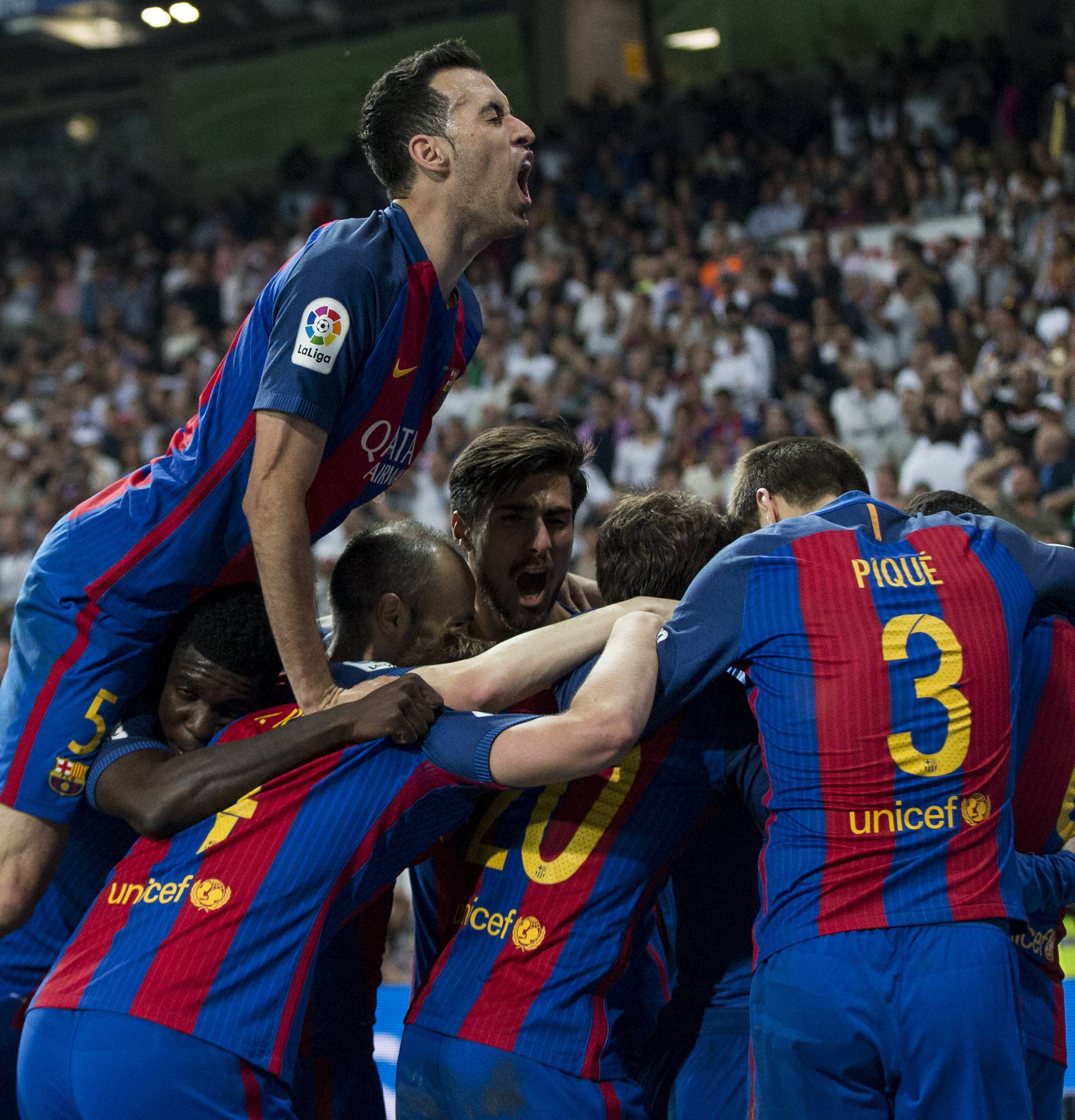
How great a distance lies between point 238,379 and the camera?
2.98m

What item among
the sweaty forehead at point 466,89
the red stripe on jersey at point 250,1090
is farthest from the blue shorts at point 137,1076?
the sweaty forehead at point 466,89

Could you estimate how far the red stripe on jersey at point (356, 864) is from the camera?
2510mm

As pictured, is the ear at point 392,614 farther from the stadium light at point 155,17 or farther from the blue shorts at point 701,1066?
the stadium light at point 155,17

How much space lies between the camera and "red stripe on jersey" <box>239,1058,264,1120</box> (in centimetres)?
248

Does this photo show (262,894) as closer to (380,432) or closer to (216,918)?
(216,918)

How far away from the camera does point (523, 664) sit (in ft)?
8.99

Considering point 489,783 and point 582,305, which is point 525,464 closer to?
point 489,783

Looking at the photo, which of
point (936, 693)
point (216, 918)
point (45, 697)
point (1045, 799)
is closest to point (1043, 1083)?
point (1045, 799)

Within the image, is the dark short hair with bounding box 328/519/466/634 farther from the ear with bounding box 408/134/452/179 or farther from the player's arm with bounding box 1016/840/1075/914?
the player's arm with bounding box 1016/840/1075/914

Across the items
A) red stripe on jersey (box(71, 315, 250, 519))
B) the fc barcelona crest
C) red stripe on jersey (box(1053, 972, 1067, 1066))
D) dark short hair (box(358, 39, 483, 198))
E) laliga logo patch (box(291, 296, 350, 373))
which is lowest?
red stripe on jersey (box(1053, 972, 1067, 1066))

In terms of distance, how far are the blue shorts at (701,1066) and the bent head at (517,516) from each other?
3.35ft

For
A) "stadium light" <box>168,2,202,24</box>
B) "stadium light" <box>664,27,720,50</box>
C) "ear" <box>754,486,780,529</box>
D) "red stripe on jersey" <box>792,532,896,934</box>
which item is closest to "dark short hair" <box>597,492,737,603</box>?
"ear" <box>754,486,780,529</box>

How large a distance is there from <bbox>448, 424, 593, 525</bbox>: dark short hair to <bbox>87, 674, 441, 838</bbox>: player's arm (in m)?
0.74

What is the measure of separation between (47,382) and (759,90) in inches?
384
